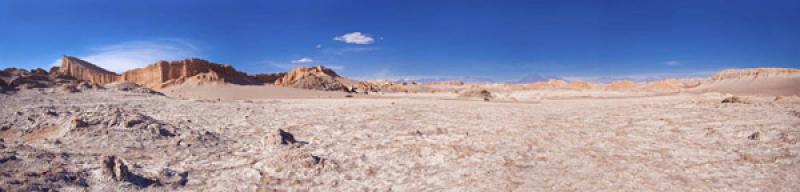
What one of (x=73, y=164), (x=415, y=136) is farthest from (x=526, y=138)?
(x=73, y=164)

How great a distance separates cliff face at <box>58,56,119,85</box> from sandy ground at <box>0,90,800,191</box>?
34.3 meters

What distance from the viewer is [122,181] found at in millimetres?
5285

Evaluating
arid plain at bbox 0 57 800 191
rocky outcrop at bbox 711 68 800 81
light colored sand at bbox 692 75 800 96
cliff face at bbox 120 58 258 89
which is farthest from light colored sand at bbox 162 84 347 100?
rocky outcrop at bbox 711 68 800 81

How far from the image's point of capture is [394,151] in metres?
7.55

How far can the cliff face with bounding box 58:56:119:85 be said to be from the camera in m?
40.1

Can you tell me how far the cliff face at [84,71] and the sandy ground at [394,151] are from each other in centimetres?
3425

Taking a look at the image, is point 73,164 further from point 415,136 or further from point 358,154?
point 415,136

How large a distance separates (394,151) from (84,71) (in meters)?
44.7

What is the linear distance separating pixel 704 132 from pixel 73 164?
11.0 metres

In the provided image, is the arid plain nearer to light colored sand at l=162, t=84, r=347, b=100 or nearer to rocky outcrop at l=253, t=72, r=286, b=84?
light colored sand at l=162, t=84, r=347, b=100

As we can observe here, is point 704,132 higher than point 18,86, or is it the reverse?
point 18,86

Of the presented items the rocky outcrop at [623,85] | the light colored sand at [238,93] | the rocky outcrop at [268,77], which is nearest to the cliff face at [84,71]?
the rocky outcrop at [268,77]

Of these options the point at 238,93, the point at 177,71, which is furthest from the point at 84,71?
the point at 238,93

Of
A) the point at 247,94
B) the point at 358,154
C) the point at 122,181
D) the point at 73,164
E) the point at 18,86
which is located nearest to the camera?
the point at 122,181
